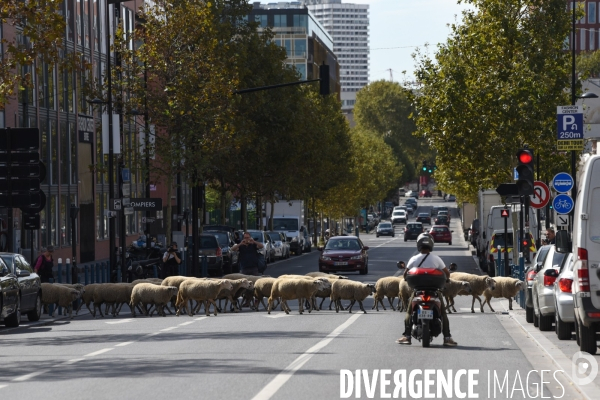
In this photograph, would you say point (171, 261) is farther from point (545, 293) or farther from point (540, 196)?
point (545, 293)

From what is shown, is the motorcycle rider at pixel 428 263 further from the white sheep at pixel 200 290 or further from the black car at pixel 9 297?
the white sheep at pixel 200 290

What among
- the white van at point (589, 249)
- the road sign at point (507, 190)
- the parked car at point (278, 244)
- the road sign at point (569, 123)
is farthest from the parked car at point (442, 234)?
the white van at point (589, 249)

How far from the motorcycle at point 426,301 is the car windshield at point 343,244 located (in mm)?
31768

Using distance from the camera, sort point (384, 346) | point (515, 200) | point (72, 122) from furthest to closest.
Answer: point (72, 122), point (515, 200), point (384, 346)

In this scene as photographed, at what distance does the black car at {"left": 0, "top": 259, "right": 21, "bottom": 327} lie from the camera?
24.4m

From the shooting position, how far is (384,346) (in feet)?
61.1

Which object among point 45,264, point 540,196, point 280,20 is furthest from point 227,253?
point 280,20

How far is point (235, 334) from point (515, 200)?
13.1 metres

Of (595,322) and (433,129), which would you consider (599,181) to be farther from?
(433,129)

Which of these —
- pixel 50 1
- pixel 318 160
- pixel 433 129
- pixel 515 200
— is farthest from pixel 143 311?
pixel 318 160

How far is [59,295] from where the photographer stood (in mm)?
28516

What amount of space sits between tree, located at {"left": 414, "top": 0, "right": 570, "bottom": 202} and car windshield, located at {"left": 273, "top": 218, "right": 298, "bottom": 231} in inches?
892

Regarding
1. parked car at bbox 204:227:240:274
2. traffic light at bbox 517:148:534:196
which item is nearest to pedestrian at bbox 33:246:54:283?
traffic light at bbox 517:148:534:196

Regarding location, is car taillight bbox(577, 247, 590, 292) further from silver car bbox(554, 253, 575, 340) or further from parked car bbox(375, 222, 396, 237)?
parked car bbox(375, 222, 396, 237)
